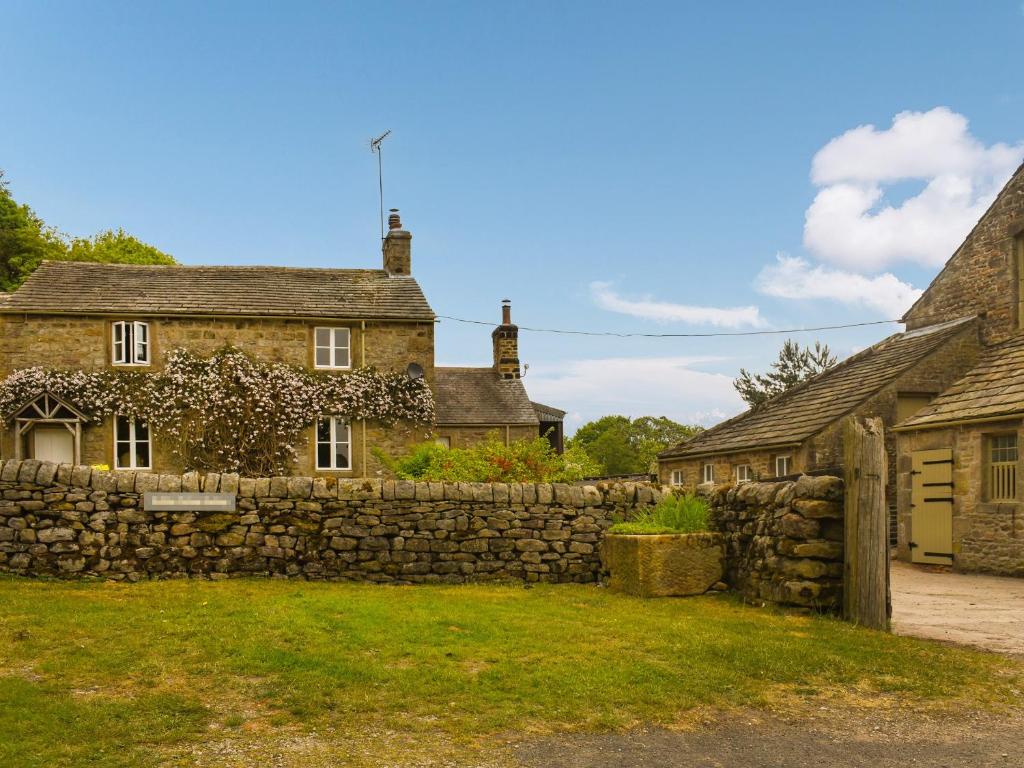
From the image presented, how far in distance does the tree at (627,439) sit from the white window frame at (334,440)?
3762 centimetres

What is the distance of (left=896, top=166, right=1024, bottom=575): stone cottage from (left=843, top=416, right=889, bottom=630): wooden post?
8.07 m

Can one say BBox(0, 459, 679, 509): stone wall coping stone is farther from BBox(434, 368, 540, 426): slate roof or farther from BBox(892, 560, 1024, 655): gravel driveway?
BBox(434, 368, 540, 426): slate roof

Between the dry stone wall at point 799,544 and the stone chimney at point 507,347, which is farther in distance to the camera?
the stone chimney at point 507,347

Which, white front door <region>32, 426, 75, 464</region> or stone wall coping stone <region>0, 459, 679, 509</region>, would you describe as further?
white front door <region>32, 426, 75, 464</region>

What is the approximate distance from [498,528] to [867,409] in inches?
450

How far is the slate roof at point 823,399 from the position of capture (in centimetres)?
2097

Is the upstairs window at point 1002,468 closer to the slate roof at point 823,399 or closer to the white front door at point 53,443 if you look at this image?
the slate roof at point 823,399

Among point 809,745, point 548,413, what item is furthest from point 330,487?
point 548,413

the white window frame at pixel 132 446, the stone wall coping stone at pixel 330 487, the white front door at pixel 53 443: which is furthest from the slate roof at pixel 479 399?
the stone wall coping stone at pixel 330 487

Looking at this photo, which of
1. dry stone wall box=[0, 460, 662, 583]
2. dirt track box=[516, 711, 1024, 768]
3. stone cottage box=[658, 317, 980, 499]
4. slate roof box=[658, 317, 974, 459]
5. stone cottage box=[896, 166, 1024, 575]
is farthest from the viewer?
slate roof box=[658, 317, 974, 459]

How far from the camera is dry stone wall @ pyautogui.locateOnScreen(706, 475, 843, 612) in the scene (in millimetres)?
9984

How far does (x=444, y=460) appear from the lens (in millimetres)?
16672

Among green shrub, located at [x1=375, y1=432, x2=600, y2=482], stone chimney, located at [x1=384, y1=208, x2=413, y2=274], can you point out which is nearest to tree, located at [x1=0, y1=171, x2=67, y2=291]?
stone chimney, located at [x1=384, y1=208, x2=413, y2=274]

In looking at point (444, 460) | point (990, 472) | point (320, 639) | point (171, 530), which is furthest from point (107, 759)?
point (990, 472)
